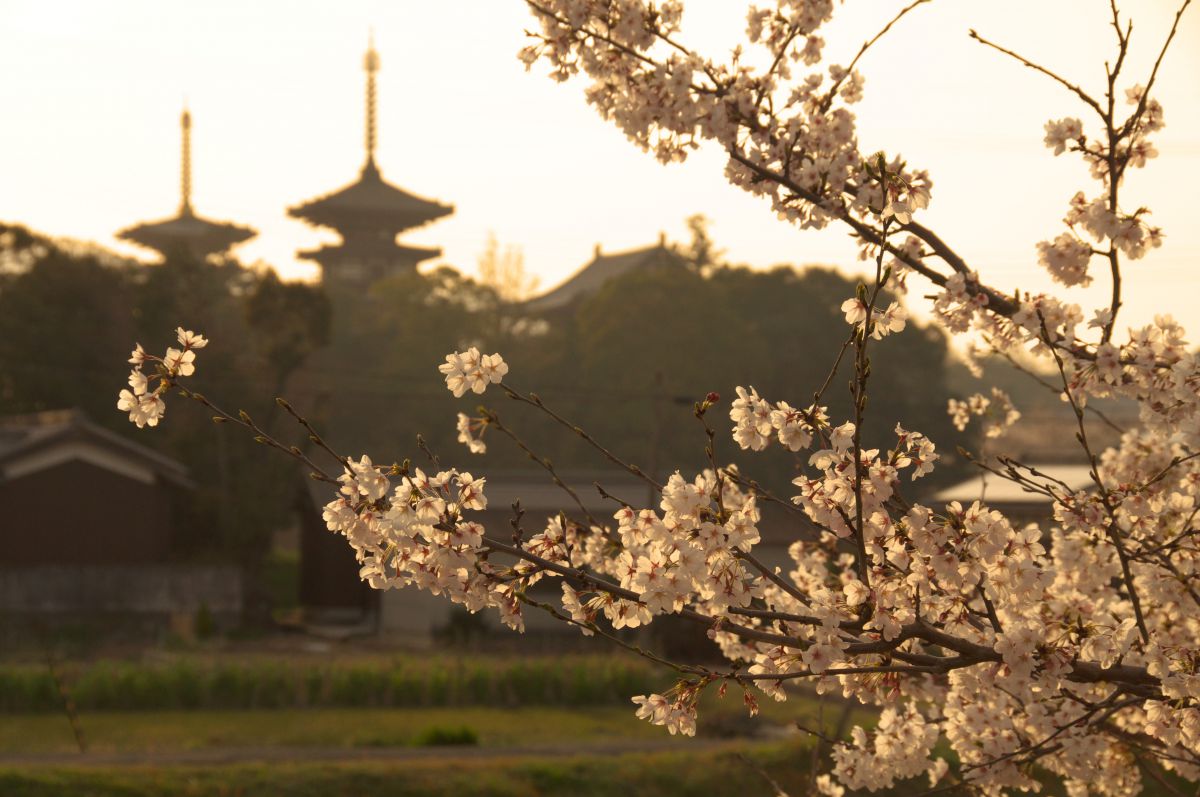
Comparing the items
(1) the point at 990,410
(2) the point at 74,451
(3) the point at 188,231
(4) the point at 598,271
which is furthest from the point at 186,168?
(1) the point at 990,410

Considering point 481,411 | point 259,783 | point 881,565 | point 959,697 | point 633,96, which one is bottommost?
point 259,783

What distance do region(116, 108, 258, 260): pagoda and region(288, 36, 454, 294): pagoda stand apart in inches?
138

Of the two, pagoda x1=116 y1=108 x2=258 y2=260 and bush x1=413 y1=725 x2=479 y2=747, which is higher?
pagoda x1=116 y1=108 x2=258 y2=260

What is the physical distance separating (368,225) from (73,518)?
135ft

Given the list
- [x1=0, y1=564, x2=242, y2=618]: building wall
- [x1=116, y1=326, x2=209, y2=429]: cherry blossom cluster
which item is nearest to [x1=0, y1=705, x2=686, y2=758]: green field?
[x1=0, y1=564, x2=242, y2=618]: building wall

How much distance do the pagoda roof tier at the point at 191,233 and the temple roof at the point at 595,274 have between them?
1503 centimetres

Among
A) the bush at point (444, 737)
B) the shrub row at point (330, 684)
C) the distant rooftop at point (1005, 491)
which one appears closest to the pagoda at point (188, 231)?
the distant rooftop at point (1005, 491)

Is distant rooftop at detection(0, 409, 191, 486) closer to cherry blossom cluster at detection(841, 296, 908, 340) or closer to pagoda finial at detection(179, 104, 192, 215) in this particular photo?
cherry blossom cluster at detection(841, 296, 908, 340)

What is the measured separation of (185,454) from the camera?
120 feet

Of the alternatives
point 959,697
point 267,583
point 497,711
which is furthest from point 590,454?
point 959,697

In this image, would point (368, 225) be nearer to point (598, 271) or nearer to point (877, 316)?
point (598, 271)

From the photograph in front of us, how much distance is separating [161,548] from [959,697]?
28.6m

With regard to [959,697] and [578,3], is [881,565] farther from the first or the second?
[578,3]

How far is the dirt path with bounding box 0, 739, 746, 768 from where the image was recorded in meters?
18.4
